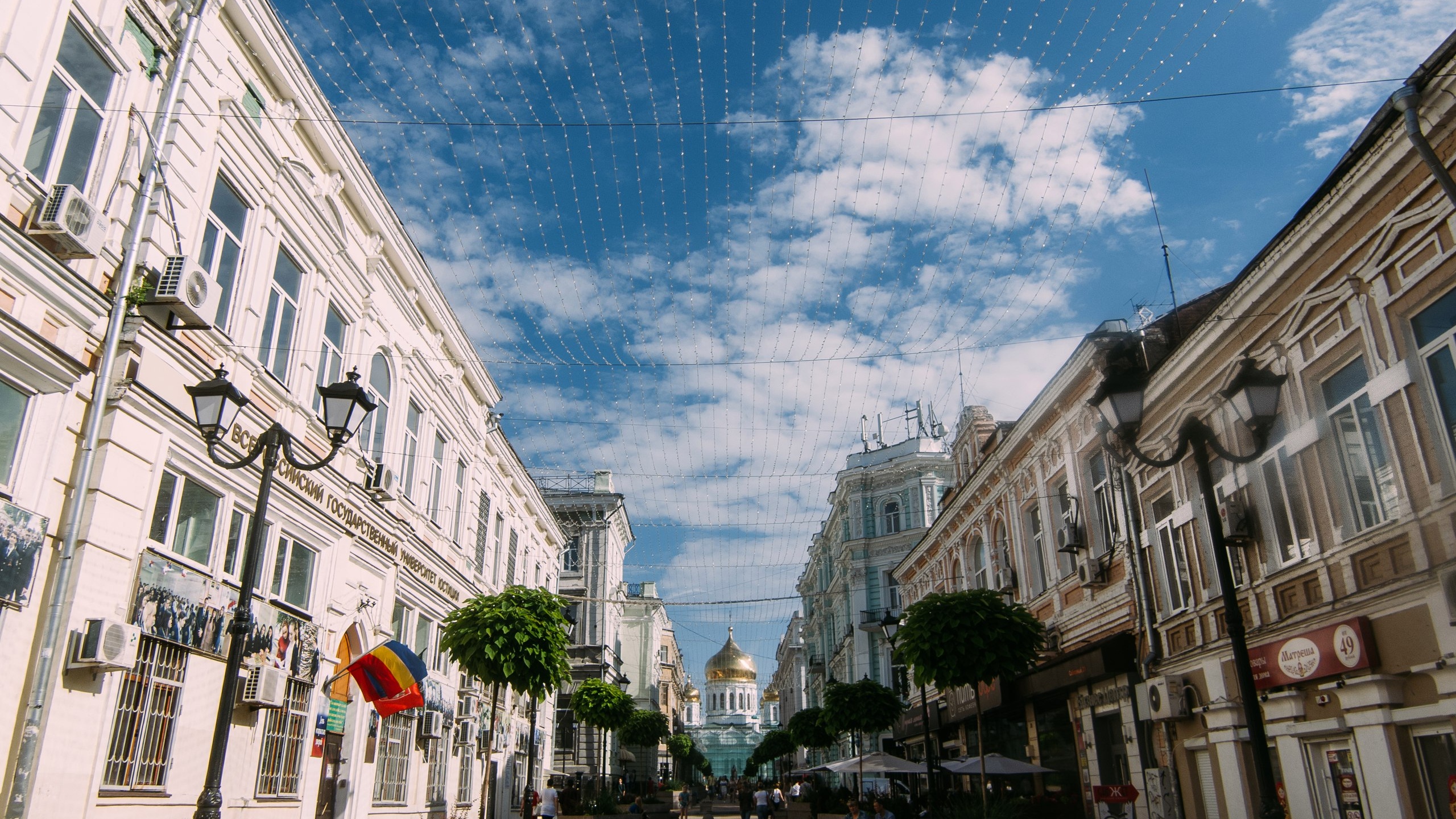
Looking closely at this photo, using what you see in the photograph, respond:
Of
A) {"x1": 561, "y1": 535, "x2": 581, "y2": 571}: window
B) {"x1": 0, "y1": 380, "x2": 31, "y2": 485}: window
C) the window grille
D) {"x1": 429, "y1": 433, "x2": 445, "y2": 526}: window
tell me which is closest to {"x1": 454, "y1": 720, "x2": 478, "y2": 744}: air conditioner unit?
the window grille

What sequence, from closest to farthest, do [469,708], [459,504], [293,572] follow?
[293,572] < [459,504] < [469,708]

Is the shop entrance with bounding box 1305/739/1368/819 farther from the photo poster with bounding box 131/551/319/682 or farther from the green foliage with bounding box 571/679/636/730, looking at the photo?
the green foliage with bounding box 571/679/636/730

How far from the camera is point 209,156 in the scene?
1134 centimetres

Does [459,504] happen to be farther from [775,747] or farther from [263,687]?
[775,747]

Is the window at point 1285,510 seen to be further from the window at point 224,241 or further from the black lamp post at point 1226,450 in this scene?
the window at point 224,241

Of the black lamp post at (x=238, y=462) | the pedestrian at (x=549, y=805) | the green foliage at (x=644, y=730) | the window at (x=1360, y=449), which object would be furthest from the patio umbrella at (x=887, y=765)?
the green foliage at (x=644, y=730)

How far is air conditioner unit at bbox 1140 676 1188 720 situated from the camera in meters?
13.9

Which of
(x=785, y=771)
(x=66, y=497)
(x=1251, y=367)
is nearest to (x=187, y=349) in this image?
(x=66, y=497)

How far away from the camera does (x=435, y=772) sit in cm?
2019

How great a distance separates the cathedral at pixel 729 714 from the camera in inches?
4820

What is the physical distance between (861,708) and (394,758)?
16.8m

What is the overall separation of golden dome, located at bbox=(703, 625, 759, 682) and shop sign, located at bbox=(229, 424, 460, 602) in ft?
353

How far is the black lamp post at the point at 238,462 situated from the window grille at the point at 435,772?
37.1ft

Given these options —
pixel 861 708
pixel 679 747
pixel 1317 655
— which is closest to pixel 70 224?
pixel 1317 655
